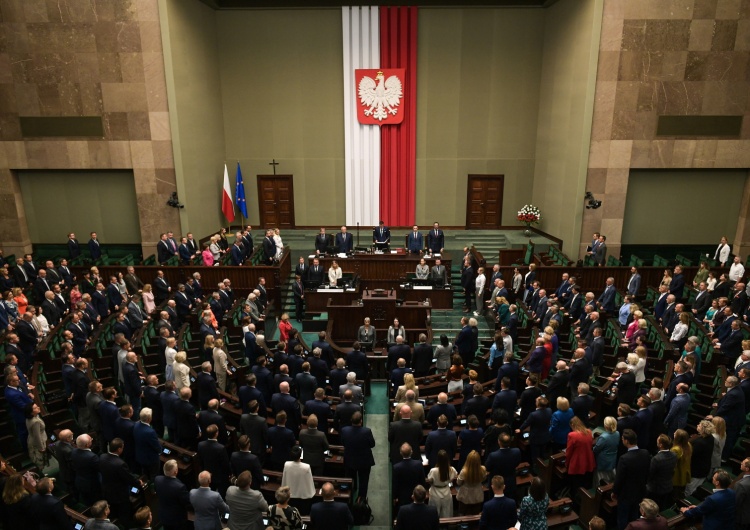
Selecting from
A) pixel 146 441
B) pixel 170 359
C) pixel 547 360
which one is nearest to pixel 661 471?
pixel 547 360

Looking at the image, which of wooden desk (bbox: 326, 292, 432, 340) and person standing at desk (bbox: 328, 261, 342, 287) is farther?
person standing at desk (bbox: 328, 261, 342, 287)

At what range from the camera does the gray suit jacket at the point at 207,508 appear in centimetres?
521

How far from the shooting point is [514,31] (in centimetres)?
1820

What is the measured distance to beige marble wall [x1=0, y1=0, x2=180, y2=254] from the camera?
15.1m

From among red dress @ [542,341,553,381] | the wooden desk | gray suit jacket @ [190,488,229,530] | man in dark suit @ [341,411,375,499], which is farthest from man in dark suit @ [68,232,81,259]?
red dress @ [542,341,553,381]

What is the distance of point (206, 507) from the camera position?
206 inches

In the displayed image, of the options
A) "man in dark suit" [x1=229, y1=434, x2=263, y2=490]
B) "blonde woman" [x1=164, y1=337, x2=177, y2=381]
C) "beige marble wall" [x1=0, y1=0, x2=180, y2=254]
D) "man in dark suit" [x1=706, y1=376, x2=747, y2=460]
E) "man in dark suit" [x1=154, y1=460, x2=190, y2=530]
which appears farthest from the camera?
"beige marble wall" [x1=0, y1=0, x2=180, y2=254]

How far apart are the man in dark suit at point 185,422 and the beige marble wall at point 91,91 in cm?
1033

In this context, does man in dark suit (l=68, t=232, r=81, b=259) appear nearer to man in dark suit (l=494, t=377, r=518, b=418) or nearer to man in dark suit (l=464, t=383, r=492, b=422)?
man in dark suit (l=464, t=383, r=492, b=422)

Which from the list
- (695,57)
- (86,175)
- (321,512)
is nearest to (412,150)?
(695,57)

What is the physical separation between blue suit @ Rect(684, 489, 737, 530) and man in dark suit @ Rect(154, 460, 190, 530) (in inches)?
197

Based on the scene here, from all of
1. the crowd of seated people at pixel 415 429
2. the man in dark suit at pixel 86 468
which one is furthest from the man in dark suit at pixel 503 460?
the man in dark suit at pixel 86 468

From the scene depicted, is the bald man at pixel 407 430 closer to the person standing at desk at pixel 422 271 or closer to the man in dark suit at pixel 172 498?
the man in dark suit at pixel 172 498

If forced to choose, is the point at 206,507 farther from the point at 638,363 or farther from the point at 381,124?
the point at 381,124
